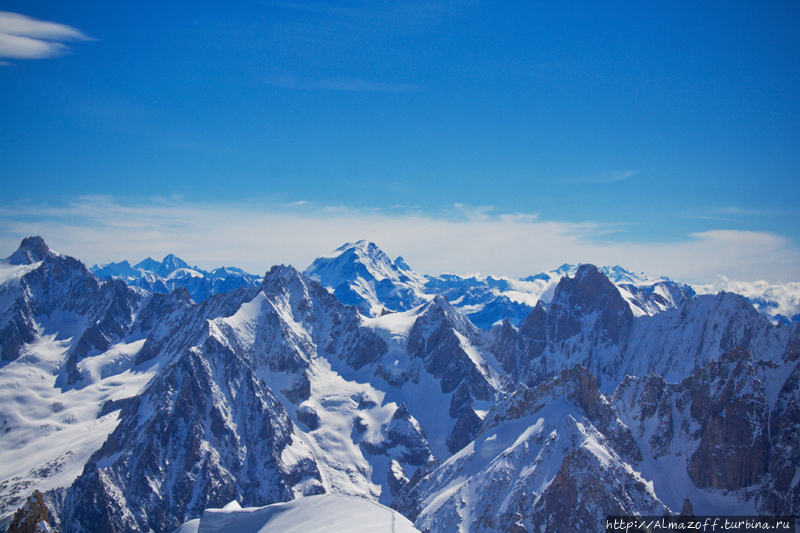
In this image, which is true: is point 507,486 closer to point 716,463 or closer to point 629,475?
point 629,475

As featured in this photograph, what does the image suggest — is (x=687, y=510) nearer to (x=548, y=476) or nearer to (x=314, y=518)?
(x=548, y=476)

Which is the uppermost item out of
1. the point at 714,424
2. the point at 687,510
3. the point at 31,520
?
the point at 31,520

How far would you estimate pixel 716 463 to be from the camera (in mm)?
169750

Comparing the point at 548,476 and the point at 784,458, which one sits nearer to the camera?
the point at 784,458

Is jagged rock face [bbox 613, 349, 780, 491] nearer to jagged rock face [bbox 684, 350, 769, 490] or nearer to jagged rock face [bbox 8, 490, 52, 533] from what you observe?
jagged rock face [bbox 684, 350, 769, 490]

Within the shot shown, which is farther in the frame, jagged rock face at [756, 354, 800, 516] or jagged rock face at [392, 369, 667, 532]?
jagged rock face at [392, 369, 667, 532]

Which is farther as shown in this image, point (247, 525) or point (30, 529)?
point (30, 529)

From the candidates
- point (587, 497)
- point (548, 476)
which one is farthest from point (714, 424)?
point (548, 476)

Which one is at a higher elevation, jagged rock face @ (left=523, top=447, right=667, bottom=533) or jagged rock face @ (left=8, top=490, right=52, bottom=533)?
jagged rock face @ (left=8, top=490, right=52, bottom=533)

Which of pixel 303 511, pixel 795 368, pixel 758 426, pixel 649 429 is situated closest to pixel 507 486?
pixel 649 429

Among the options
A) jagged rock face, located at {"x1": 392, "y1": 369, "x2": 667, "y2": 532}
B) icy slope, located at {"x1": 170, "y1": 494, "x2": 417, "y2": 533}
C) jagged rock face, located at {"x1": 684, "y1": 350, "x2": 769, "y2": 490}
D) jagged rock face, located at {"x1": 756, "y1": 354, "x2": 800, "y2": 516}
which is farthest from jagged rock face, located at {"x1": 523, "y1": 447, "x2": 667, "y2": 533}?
icy slope, located at {"x1": 170, "y1": 494, "x2": 417, "y2": 533}

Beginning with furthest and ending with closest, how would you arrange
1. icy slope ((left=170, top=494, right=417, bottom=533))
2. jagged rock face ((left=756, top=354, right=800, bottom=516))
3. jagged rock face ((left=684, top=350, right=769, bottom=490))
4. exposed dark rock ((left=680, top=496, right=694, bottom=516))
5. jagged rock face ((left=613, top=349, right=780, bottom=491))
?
jagged rock face ((left=613, top=349, right=780, bottom=491)) → jagged rock face ((left=684, top=350, right=769, bottom=490)) → jagged rock face ((left=756, top=354, right=800, bottom=516)) → exposed dark rock ((left=680, top=496, right=694, bottom=516)) → icy slope ((left=170, top=494, right=417, bottom=533))

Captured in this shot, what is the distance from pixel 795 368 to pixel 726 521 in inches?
2125

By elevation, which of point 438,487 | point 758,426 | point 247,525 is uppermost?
point 247,525
